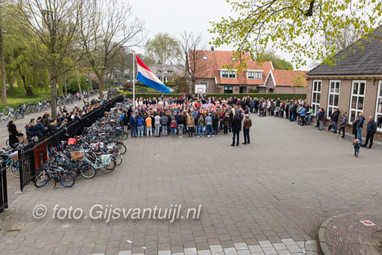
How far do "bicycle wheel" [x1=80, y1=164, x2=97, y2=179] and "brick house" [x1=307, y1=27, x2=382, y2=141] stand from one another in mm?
12333

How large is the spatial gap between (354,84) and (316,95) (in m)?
4.30

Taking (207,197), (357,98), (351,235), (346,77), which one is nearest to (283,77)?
(346,77)

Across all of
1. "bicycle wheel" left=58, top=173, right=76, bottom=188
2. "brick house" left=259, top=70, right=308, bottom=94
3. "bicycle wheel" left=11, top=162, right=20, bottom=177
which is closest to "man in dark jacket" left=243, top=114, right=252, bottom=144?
"bicycle wheel" left=58, top=173, right=76, bottom=188

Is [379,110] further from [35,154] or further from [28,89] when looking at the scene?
[28,89]

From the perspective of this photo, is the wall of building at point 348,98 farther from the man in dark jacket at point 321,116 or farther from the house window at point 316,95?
the man in dark jacket at point 321,116

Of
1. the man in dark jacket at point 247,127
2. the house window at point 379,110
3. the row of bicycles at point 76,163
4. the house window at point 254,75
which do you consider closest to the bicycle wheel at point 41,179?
the row of bicycles at point 76,163

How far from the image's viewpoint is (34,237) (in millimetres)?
5902

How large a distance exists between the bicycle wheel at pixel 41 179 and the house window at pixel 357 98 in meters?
16.4

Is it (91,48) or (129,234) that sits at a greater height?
(91,48)

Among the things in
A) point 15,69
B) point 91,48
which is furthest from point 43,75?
point 91,48

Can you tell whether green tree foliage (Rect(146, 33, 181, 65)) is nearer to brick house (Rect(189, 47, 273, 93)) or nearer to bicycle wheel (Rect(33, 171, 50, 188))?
brick house (Rect(189, 47, 273, 93))

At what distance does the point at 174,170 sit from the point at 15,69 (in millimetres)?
30572

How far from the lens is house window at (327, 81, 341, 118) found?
18.8 m

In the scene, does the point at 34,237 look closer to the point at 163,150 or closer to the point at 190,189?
the point at 190,189
